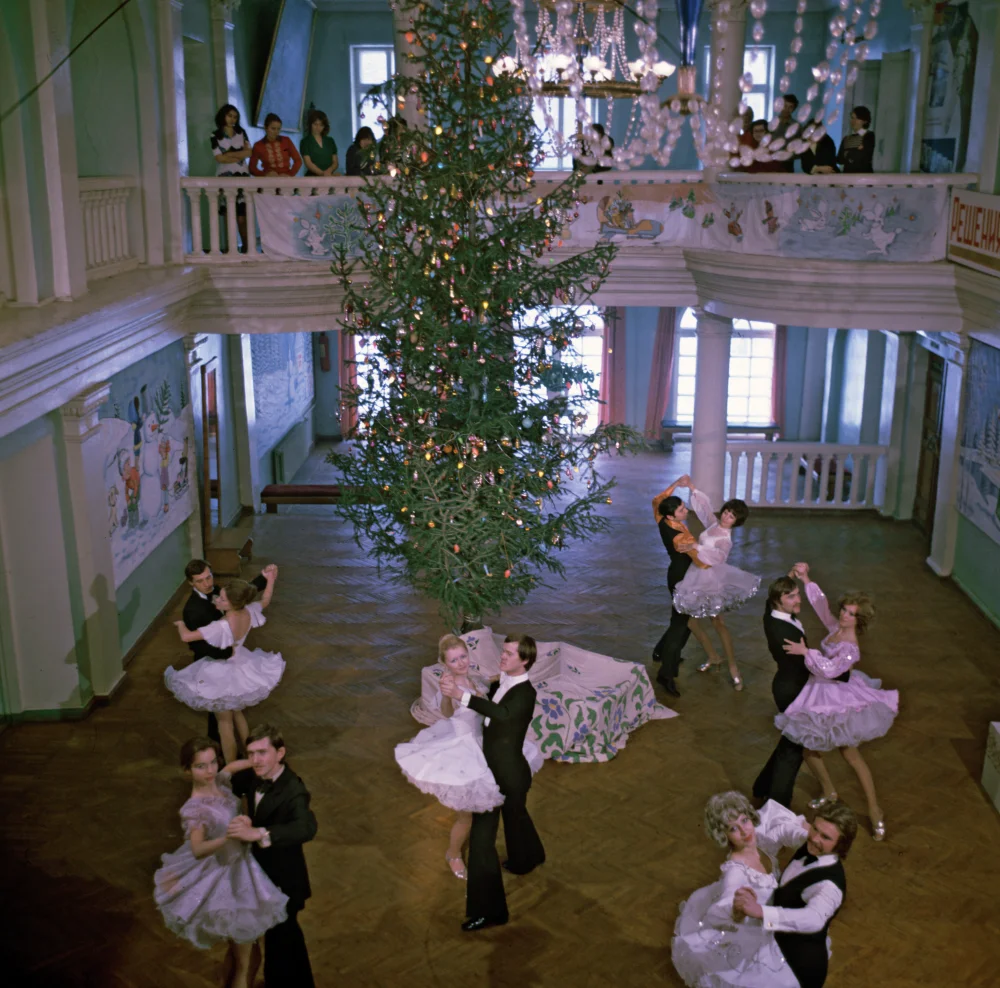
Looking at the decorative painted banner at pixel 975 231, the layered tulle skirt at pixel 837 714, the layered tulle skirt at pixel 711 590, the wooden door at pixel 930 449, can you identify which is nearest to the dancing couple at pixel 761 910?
the layered tulle skirt at pixel 837 714

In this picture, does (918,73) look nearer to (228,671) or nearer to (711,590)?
(711,590)

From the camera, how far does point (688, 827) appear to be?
7.83 metres

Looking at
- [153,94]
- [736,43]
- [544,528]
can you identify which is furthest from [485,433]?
[736,43]

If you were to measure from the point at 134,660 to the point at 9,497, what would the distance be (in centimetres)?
220

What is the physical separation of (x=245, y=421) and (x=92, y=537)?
17.0 feet

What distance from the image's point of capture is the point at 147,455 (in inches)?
435

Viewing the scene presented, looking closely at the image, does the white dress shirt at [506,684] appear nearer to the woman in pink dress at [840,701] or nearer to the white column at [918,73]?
the woman in pink dress at [840,701]

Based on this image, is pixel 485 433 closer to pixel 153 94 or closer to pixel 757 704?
pixel 757 704

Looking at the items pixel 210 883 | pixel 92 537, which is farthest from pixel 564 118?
pixel 210 883

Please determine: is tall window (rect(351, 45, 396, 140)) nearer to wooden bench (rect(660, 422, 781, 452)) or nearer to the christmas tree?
wooden bench (rect(660, 422, 781, 452))

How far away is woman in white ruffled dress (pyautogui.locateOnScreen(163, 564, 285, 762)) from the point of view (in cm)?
773

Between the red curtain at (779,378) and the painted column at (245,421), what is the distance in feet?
28.4

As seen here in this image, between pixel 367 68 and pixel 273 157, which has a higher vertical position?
pixel 367 68

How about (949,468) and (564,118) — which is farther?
(564,118)
